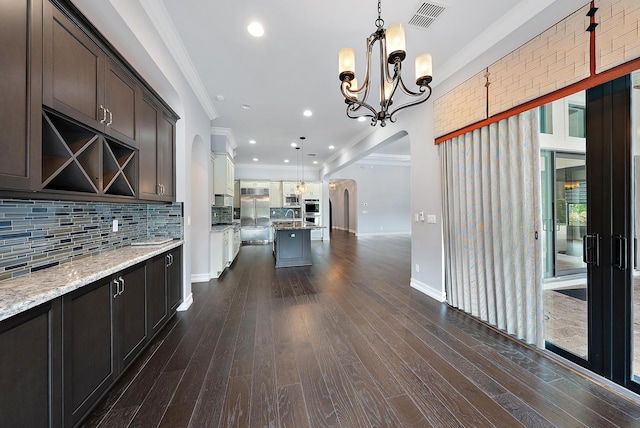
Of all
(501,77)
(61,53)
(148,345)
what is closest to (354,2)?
(501,77)

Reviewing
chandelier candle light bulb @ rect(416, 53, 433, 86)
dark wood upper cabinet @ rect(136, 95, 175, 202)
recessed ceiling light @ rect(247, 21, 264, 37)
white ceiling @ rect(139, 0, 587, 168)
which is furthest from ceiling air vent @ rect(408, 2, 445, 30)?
dark wood upper cabinet @ rect(136, 95, 175, 202)

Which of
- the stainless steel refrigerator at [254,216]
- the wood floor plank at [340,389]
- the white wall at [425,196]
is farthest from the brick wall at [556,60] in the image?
the stainless steel refrigerator at [254,216]

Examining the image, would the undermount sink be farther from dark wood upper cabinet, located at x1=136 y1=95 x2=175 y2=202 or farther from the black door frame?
the black door frame

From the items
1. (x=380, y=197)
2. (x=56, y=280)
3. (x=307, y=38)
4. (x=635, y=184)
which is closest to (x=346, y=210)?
(x=380, y=197)

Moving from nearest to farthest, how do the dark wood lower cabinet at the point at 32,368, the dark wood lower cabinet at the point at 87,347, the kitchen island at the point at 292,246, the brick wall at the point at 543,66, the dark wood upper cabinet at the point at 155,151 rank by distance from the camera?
the dark wood lower cabinet at the point at 32,368 → the dark wood lower cabinet at the point at 87,347 → the brick wall at the point at 543,66 → the dark wood upper cabinet at the point at 155,151 → the kitchen island at the point at 292,246

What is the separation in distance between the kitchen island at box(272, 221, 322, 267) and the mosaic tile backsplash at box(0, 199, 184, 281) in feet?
9.67

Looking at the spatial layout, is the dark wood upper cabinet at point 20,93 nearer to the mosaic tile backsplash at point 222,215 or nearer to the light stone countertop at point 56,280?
the light stone countertop at point 56,280

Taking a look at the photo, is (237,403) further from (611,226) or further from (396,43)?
(611,226)

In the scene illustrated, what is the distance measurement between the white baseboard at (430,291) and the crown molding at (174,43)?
14.2 feet

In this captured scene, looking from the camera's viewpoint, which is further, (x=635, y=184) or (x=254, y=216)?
(x=254, y=216)

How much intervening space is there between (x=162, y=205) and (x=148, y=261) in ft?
3.62

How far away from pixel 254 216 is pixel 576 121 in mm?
8627

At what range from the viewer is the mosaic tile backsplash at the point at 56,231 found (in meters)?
1.48

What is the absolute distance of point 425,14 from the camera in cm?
230
